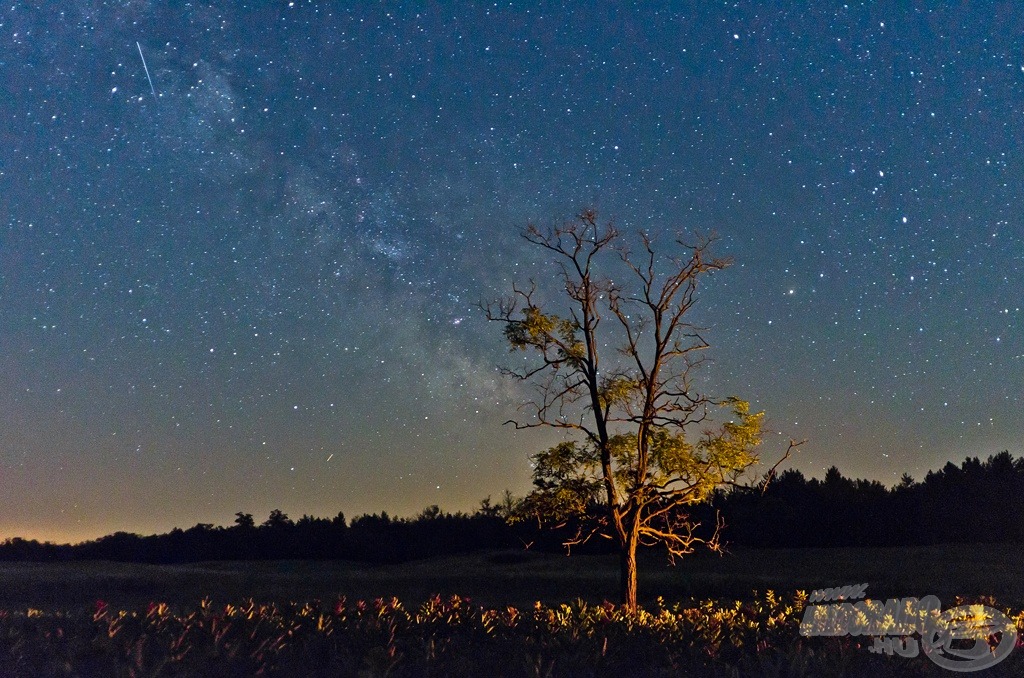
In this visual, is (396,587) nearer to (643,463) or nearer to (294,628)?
(643,463)

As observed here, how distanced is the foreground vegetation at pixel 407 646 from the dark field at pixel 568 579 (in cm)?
2004

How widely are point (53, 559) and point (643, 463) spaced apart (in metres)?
56.5

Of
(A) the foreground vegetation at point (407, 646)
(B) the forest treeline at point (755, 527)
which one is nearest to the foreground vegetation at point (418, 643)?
(A) the foreground vegetation at point (407, 646)

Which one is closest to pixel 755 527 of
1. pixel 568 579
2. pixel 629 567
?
pixel 568 579

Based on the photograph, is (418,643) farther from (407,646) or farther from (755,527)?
(755,527)

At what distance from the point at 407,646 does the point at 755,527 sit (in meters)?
47.0

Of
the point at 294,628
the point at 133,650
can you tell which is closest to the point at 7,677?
the point at 133,650

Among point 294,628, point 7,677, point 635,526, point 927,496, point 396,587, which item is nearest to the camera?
point 7,677

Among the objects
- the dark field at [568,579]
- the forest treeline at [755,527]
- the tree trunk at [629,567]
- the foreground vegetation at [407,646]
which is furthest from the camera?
the forest treeline at [755,527]

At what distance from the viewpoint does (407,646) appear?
21.6 feet

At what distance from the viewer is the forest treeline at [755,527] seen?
47.9m

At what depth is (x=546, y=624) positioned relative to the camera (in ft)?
25.5

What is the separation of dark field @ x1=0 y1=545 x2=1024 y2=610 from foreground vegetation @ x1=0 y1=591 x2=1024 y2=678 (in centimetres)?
2004

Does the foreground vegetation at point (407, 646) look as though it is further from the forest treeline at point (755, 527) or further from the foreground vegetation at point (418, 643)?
the forest treeline at point (755, 527)
